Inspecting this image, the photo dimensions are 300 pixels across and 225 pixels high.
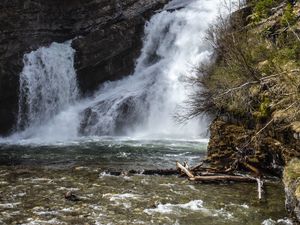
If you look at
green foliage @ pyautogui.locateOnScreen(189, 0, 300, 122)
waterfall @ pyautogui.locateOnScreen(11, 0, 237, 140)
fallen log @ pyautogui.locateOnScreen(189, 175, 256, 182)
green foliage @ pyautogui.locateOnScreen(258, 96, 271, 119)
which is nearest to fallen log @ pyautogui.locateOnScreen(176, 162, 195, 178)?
fallen log @ pyautogui.locateOnScreen(189, 175, 256, 182)

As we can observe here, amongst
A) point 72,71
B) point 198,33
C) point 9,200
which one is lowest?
point 9,200

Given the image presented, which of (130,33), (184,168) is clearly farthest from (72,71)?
(184,168)

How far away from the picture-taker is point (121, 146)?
2320cm

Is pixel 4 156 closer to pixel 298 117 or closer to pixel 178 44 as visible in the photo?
pixel 298 117

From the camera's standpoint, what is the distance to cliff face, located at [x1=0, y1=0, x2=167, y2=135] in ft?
98.7

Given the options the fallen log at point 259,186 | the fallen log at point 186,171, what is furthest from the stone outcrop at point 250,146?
the fallen log at point 186,171

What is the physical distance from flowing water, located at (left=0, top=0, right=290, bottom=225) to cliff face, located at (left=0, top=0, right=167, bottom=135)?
62 cm

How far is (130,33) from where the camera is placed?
34.4 meters

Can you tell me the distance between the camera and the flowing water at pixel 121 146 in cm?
1168

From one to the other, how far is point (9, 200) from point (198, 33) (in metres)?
22.4

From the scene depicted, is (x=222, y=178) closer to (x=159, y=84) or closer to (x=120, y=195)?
(x=120, y=195)

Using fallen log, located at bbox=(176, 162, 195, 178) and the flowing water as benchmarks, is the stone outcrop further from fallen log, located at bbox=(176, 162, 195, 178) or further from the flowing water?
fallen log, located at bbox=(176, 162, 195, 178)

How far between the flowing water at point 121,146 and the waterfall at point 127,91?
0.22 feet

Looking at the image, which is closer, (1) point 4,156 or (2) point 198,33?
(1) point 4,156
